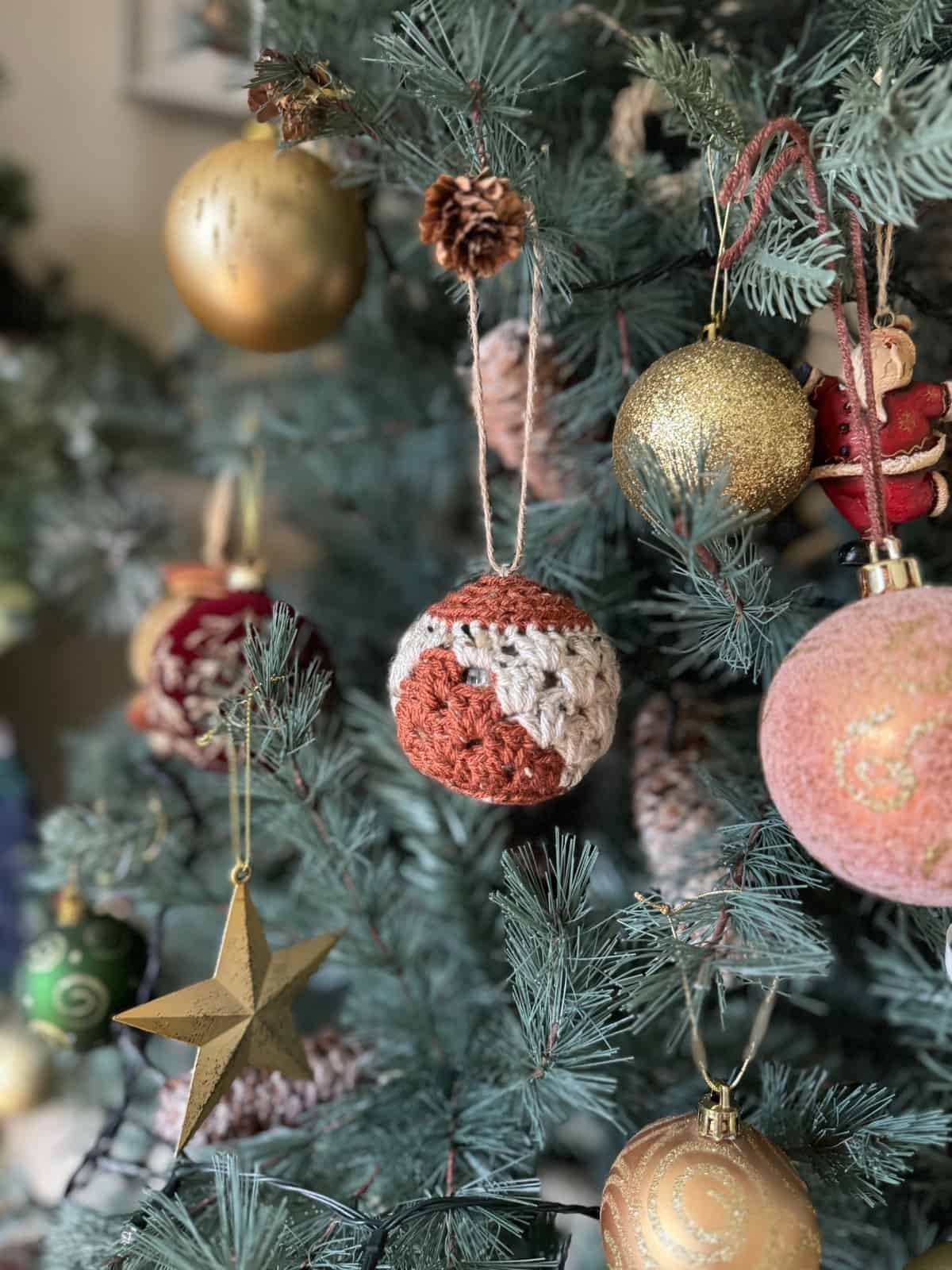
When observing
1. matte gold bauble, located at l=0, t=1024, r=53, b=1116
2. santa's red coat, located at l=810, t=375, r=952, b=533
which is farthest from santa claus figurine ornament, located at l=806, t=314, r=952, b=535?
matte gold bauble, located at l=0, t=1024, r=53, b=1116

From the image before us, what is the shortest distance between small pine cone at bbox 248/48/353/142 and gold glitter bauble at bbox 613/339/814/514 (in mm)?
155

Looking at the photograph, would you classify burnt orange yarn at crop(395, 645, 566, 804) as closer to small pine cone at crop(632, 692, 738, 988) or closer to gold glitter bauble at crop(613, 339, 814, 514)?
gold glitter bauble at crop(613, 339, 814, 514)

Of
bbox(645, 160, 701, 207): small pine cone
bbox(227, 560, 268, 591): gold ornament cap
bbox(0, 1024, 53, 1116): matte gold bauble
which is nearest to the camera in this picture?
bbox(645, 160, 701, 207): small pine cone

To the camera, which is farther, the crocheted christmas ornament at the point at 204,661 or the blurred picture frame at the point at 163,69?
the blurred picture frame at the point at 163,69

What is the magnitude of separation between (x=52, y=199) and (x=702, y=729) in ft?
3.20

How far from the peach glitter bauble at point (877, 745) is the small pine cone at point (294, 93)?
256 millimetres

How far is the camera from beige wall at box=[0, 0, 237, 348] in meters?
1.06

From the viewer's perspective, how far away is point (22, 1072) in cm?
70

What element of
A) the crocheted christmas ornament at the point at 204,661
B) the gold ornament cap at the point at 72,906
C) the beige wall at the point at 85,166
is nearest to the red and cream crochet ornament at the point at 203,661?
the crocheted christmas ornament at the point at 204,661

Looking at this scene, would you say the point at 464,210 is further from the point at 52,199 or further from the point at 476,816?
the point at 52,199

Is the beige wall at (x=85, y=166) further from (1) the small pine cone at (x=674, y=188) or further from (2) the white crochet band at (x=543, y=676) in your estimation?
(2) the white crochet band at (x=543, y=676)

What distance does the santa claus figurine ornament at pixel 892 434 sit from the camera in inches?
13.1

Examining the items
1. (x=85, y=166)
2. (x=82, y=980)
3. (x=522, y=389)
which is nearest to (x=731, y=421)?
(x=522, y=389)

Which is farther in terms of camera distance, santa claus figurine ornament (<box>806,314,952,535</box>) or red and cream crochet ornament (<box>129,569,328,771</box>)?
red and cream crochet ornament (<box>129,569,328,771</box>)
